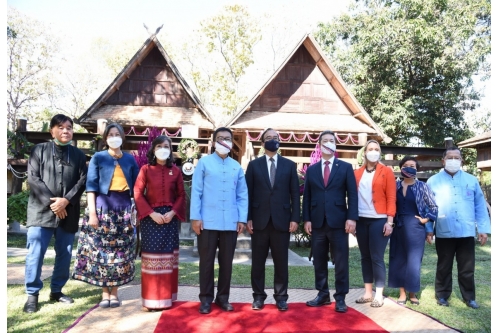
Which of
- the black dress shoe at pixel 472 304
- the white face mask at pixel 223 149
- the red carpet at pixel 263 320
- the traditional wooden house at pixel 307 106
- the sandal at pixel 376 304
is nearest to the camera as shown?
the red carpet at pixel 263 320

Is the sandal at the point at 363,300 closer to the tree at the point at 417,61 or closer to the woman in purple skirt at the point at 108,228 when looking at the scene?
the woman in purple skirt at the point at 108,228

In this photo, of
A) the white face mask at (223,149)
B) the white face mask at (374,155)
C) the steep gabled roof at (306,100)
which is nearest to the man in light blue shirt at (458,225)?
the white face mask at (374,155)

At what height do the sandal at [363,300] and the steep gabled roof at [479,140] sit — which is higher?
the steep gabled roof at [479,140]

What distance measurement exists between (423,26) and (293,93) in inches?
251

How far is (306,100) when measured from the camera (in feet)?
51.0

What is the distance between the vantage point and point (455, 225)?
542 cm

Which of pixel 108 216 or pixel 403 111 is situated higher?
pixel 403 111

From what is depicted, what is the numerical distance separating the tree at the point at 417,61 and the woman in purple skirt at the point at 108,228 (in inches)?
620

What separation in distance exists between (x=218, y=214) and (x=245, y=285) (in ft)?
5.88

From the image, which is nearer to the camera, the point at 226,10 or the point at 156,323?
the point at 156,323

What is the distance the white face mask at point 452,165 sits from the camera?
551cm

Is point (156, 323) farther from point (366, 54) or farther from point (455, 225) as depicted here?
point (366, 54)
